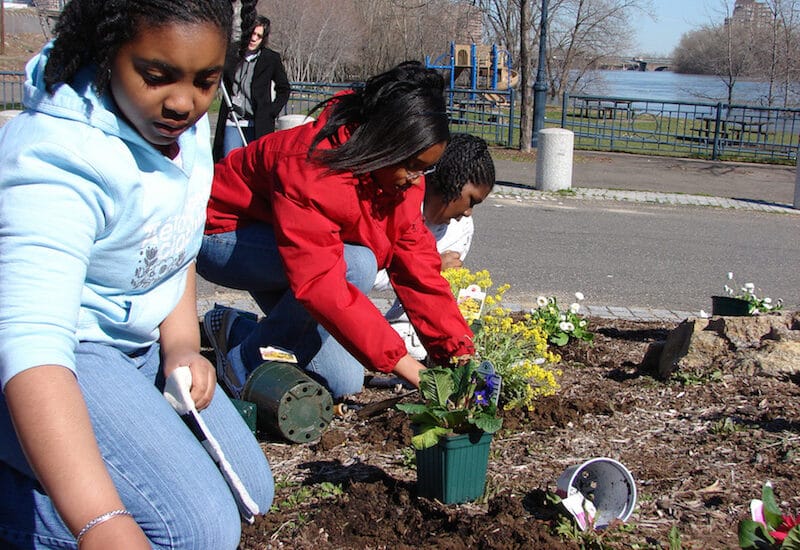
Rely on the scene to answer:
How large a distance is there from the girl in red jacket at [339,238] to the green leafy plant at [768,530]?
1.33 m

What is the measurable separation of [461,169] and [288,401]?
1.40 metres

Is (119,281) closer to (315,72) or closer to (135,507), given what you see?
(135,507)

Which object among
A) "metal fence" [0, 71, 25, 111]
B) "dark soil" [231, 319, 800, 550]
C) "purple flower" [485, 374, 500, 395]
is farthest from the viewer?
"metal fence" [0, 71, 25, 111]

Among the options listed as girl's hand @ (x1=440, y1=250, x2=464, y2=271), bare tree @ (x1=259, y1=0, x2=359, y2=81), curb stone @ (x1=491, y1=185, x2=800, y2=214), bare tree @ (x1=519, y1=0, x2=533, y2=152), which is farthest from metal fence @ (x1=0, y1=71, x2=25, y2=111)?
girl's hand @ (x1=440, y1=250, x2=464, y2=271)

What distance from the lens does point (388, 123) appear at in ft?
9.85

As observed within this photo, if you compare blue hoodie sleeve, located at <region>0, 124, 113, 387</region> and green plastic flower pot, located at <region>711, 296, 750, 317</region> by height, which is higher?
blue hoodie sleeve, located at <region>0, 124, 113, 387</region>

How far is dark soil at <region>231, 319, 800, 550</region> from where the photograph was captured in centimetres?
246

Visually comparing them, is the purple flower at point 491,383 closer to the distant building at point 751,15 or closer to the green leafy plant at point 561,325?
the green leafy plant at point 561,325

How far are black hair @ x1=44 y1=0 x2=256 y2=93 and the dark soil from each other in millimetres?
1365

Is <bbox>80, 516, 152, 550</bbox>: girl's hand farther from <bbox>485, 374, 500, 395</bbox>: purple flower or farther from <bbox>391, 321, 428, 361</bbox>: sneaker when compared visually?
<bbox>391, 321, 428, 361</bbox>: sneaker

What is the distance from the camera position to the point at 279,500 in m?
2.72

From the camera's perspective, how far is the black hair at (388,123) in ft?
9.78

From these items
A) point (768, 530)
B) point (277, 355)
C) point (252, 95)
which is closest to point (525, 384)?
point (277, 355)

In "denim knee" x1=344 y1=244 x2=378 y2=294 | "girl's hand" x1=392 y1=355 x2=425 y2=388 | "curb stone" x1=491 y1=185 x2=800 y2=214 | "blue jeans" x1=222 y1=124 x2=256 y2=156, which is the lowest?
"curb stone" x1=491 y1=185 x2=800 y2=214
